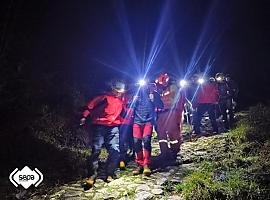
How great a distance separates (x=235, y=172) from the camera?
18.8ft

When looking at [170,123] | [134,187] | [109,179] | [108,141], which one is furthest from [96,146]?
[170,123]

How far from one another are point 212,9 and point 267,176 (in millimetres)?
20202

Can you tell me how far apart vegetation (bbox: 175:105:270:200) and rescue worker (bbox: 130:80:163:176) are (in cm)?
102

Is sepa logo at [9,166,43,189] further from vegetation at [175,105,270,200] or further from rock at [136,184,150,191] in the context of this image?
vegetation at [175,105,270,200]

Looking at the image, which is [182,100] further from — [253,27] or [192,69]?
[253,27]

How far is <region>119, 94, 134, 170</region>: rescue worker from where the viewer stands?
7178 mm

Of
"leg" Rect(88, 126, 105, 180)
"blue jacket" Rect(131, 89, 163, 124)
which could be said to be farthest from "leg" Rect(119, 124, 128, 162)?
"leg" Rect(88, 126, 105, 180)

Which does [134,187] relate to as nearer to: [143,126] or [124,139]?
[143,126]

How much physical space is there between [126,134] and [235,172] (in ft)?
10.0

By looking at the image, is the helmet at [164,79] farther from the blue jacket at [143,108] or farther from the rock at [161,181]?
the rock at [161,181]

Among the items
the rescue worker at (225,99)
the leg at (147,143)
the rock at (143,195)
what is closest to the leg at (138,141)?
the leg at (147,143)

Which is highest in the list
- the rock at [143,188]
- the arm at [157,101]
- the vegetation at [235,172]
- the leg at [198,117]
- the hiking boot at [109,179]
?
the arm at [157,101]

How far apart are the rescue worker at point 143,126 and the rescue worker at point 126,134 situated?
0.33 metres

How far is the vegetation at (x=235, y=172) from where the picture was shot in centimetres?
468
